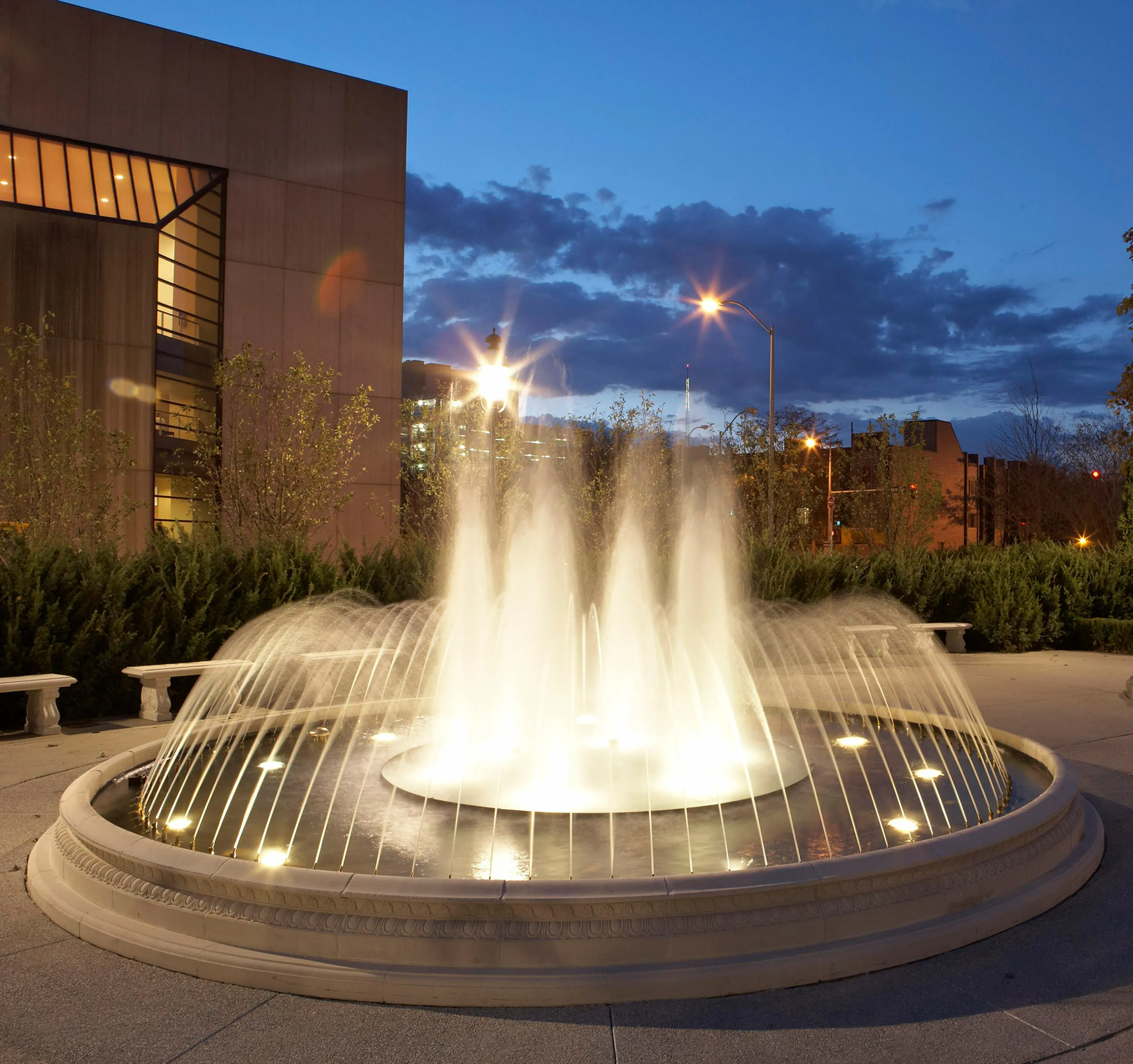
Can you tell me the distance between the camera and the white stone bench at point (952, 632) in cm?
1847

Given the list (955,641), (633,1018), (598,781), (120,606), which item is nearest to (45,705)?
(120,606)

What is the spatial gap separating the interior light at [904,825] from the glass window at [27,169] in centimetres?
2648

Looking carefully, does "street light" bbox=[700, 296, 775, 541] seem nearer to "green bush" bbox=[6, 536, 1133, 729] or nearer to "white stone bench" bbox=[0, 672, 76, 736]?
"green bush" bbox=[6, 536, 1133, 729]

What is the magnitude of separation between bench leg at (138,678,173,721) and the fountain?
1.72ft

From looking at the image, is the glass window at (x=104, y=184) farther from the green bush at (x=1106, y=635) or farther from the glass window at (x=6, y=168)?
the green bush at (x=1106, y=635)

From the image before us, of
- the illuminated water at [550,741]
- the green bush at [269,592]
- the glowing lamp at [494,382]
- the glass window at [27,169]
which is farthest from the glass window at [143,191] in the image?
the illuminated water at [550,741]

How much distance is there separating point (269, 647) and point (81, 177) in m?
18.5

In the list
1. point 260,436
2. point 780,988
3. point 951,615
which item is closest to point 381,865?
point 780,988

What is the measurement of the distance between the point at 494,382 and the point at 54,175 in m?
16.8

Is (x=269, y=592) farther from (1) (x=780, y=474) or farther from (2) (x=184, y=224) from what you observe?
(1) (x=780, y=474)

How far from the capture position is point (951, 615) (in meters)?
20.5

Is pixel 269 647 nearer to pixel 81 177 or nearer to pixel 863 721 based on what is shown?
pixel 863 721

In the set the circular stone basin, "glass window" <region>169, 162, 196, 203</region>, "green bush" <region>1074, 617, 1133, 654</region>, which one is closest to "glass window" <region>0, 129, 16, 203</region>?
"glass window" <region>169, 162, 196, 203</region>

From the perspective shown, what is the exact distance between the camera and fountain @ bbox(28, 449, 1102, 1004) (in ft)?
14.9
